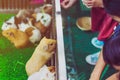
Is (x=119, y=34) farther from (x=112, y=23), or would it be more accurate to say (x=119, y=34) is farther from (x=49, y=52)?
(x=49, y=52)

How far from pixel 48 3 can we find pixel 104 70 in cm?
23

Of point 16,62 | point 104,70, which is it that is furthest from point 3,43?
point 104,70

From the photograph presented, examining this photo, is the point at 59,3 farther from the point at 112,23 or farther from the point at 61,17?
the point at 112,23

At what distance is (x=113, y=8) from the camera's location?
627mm

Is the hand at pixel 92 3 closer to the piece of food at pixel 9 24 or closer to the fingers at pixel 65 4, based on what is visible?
the fingers at pixel 65 4

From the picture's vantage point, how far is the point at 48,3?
749 mm

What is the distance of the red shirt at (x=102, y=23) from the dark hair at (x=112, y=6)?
20 mm

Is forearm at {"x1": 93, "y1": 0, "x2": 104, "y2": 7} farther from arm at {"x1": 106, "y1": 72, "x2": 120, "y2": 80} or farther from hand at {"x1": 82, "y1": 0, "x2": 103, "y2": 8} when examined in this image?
arm at {"x1": 106, "y1": 72, "x2": 120, "y2": 80}

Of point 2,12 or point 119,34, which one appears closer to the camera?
point 119,34

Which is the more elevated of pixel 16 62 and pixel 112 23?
pixel 112 23

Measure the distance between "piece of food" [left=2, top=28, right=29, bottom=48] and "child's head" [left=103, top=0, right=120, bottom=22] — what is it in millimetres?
222

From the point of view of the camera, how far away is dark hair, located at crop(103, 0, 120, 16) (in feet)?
2.04

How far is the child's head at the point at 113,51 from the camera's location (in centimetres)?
63

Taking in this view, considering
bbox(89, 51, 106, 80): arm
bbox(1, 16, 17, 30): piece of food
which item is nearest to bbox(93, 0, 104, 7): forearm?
bbox(89, 51, 106, 80): arm
